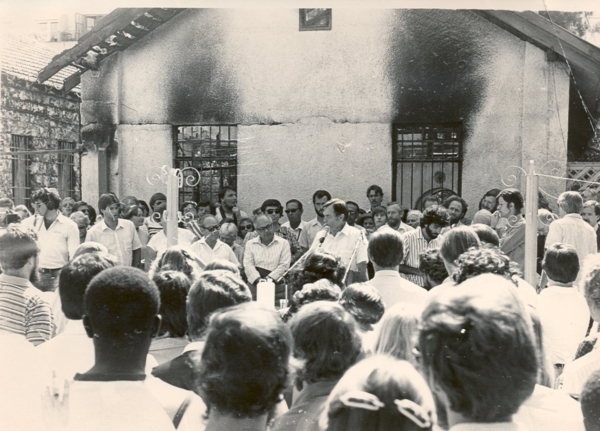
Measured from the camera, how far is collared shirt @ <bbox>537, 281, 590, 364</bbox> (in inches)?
143

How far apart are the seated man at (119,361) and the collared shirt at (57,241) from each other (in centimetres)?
381

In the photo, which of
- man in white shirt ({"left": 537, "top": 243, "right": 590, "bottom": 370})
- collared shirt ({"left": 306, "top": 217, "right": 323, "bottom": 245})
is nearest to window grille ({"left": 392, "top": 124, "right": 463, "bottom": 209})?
collared shirt ({"left": 306, "top": 217, "right": 323, "bottom": 245})

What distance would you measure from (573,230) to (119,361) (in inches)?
170

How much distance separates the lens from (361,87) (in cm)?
788

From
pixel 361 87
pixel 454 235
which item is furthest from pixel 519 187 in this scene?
pixel 454 235

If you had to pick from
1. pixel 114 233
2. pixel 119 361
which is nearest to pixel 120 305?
pixel 119 361

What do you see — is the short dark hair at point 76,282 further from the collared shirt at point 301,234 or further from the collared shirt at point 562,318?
the collared shirt at point 301,234

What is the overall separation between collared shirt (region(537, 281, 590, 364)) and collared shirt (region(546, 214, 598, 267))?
177 cm

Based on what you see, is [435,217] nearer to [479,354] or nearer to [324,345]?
[324,345]

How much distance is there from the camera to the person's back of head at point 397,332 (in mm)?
2467

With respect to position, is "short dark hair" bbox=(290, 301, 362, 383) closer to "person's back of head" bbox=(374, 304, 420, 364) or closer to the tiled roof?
"person's back of head" bbox=(374, 304, 420, 364)

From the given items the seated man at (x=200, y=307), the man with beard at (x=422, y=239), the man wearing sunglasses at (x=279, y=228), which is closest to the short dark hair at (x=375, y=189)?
the man wearing sunglasses at (x=279, y=228)

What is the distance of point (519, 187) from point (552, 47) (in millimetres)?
1585

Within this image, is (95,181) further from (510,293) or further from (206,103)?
(510,293)
